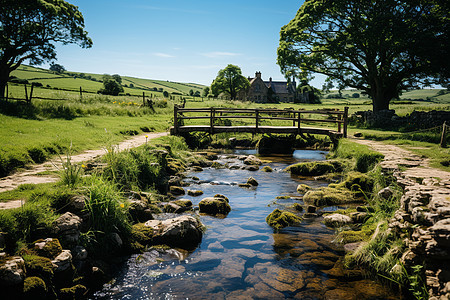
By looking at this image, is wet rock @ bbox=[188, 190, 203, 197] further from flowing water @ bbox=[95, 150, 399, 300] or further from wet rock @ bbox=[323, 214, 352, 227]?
wet rock @ bbox=[323, 214, 352, 227]

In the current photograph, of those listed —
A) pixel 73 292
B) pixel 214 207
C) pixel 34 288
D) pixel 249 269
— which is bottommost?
pixel 249 269

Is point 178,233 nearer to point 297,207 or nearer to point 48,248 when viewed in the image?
point 48,248

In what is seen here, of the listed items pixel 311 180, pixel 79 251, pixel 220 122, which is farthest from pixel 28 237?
pixel 220 122

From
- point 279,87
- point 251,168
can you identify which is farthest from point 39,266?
point 279,87

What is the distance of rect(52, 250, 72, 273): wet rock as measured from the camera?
167 inches

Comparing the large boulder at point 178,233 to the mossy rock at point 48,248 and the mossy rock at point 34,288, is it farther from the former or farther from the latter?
the mossy rock at point 34,288

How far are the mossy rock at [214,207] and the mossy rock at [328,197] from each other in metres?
2.63

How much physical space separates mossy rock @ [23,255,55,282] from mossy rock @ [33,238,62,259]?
132 millimetres

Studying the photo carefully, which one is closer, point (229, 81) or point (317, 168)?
point (317, 168)

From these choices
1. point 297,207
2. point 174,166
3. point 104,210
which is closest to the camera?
point 104,210

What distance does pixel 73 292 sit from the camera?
4.33m

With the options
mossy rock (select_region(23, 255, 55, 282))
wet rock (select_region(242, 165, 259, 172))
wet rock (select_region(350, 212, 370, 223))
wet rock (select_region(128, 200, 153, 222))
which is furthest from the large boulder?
wet rock (select_region(242, 165, 259, 172))

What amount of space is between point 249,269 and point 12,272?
3.67 m

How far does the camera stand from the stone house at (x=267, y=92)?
77.4 metres
